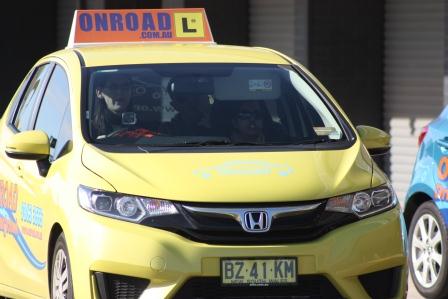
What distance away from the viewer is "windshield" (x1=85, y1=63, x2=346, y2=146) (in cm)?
775

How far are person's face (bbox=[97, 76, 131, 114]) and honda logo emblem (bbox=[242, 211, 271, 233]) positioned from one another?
1313 millimetres

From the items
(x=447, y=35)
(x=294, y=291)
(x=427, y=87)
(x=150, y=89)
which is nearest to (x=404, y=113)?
(x=427, y=87)

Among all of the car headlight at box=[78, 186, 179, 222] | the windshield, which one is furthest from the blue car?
the car headlight at box=[78, 186, 179, 222]

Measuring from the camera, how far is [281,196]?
6910mm

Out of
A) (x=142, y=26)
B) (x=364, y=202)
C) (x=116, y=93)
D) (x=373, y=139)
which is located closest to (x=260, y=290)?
(x=364, y=202)

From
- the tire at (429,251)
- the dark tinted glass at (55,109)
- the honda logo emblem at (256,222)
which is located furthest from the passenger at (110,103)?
the tire at (429,251)

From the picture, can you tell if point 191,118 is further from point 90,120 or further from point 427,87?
point 427,87

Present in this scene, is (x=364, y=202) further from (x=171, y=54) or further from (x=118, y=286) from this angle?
(x=171, y=54)

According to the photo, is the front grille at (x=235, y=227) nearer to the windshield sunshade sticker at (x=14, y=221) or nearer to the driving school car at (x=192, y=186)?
the driving school car at (x=192, y=186)

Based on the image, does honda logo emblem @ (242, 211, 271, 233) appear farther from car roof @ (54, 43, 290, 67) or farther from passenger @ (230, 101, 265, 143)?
car roof @ (54, 43, 290, 67)

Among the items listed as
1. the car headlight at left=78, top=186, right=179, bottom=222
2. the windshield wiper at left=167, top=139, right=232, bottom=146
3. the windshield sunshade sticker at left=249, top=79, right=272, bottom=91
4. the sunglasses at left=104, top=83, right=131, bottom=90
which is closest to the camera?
the car headlight at left=78, top=186, right=179, bottom=222

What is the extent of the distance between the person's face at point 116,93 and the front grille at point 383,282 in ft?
5.60

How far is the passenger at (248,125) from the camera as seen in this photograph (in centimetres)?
777

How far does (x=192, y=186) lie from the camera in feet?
22.7
